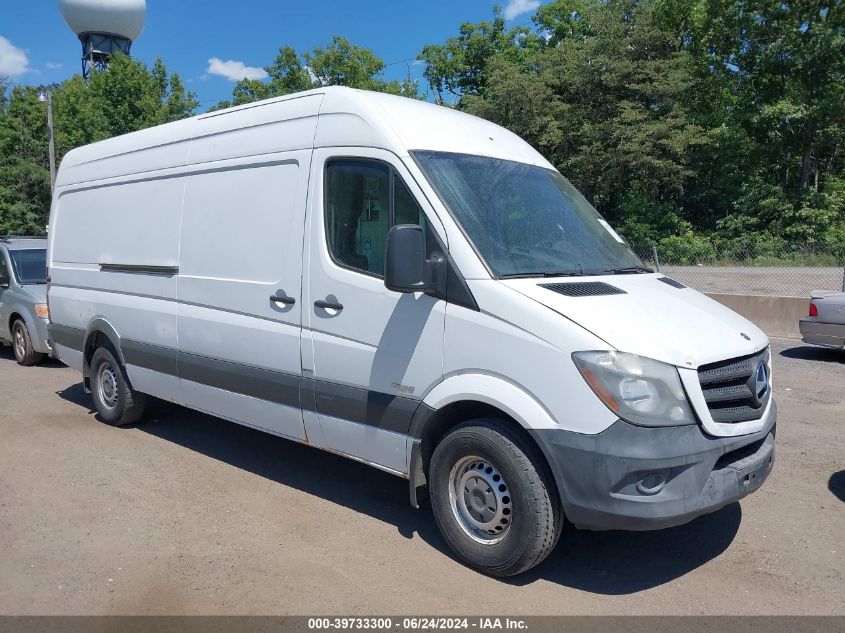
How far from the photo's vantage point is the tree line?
3123 cm

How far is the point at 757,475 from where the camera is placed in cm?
387

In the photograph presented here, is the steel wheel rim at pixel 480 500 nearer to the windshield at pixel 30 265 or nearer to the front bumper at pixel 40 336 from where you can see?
the front bumper at pixel 40 336

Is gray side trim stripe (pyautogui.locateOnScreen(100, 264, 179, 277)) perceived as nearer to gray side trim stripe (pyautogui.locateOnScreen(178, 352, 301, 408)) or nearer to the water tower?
gray side trim stripe (pyautogui.locateOnScreen(178, 352, 301, 408))

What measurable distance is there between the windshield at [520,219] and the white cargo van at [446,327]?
2cm

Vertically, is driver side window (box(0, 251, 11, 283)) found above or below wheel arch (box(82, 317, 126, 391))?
above

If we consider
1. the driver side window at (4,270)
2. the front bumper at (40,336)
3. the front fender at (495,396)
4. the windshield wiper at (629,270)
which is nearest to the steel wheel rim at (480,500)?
the front fender at (495,396)

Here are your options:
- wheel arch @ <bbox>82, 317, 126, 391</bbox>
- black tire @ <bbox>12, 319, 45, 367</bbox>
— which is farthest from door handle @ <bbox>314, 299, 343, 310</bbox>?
black tire @ <bbox>12, 319, 45, 367</bbox>

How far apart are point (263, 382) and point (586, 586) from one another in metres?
2.54

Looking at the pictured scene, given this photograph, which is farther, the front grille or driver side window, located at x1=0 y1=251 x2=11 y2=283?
driver side window, located at x1=0 y1=251 x2=11 y2=283

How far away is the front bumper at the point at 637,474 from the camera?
11.3 feet

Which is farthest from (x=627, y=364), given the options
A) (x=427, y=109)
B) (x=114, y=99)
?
(x=114, y=99)

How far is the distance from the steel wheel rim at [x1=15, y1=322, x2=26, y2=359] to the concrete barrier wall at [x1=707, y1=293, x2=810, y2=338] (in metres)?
10.9

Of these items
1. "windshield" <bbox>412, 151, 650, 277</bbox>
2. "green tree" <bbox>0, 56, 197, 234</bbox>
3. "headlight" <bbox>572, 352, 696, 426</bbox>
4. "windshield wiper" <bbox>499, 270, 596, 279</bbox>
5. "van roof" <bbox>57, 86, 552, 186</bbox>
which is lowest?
"headlight" <bbox>572, 352, 696, 426</bbox>

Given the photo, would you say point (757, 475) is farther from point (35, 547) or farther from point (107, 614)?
point (35, 547)
